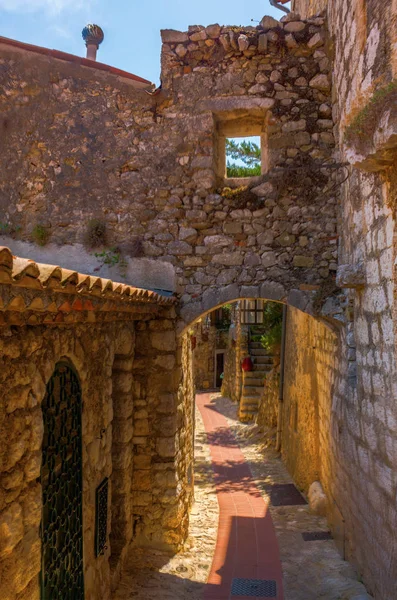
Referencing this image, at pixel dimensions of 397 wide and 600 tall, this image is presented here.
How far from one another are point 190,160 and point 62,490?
3641 millimetres

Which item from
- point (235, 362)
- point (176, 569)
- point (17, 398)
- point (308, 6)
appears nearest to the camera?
point (17, 398)

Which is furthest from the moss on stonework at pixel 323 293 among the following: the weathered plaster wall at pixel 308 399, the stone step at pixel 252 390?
the stone step at pixel 252 390

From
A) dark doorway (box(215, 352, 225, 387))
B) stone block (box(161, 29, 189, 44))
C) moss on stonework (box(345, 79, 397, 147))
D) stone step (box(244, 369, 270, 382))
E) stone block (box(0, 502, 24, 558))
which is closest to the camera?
stone block (box(0, 502, 24, 558))

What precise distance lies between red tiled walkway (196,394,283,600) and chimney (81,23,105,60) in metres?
6.59

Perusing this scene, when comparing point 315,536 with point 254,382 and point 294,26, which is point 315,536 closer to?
point 294,26

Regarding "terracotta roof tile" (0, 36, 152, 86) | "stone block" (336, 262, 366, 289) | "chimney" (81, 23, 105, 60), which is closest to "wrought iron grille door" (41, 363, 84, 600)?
"stone block" (336, 262, 366, 289)

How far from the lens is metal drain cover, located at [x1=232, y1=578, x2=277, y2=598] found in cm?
457

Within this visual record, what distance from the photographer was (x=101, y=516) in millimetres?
3926

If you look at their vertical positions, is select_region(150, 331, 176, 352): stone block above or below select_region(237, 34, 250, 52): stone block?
below

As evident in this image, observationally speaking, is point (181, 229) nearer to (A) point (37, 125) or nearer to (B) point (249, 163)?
(A) point (37, 125)

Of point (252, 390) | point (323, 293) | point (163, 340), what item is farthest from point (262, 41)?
point (252, 390)

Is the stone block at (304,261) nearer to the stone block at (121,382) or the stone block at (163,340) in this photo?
the stone block at (163,340)

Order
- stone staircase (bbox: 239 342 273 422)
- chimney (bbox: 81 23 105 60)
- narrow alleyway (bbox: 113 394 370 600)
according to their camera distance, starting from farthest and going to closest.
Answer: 1. stone staircase (bbox: 239 342 273 422)
2. chimney (bbox: 81 23 105 60)
3. narrow alleyway (bbox: 113 394 370 600)

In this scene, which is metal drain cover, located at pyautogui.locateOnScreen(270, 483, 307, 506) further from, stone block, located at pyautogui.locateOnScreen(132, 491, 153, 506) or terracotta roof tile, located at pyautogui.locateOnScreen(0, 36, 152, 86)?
terracotta roof tile, located at pyautogui.locateOnScreen(0, 36, 152, 86)
